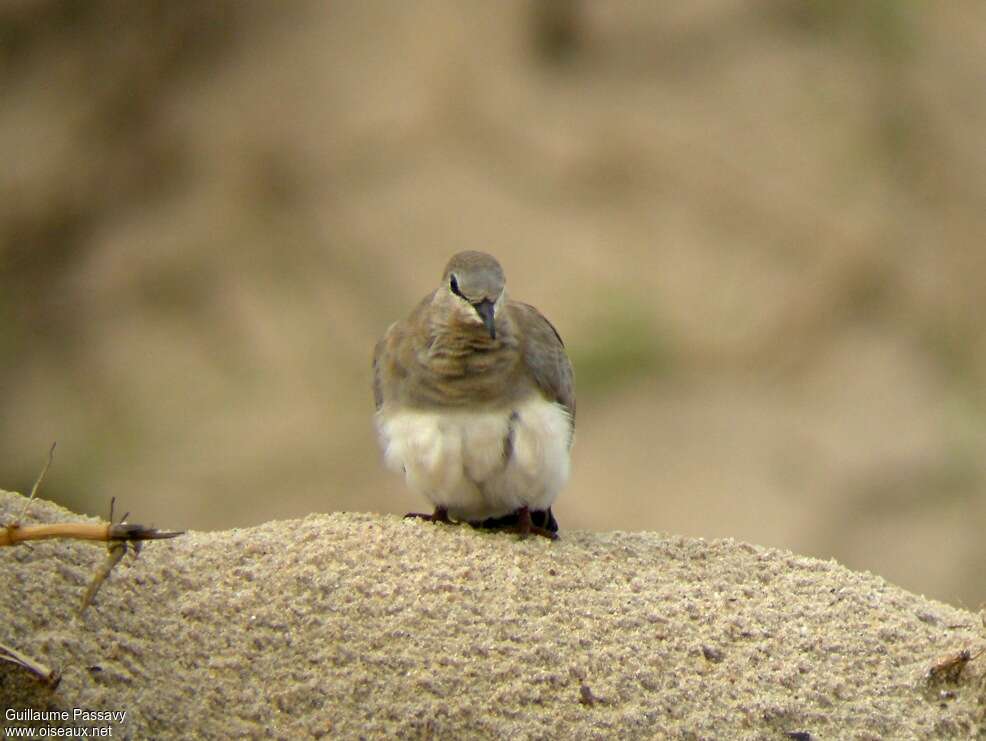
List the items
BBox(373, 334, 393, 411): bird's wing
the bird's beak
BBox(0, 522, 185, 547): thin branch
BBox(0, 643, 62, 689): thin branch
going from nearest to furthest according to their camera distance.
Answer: BBox(0, 522, 185, 547): thin branch
BBox(0, 643, 62, 689): thin branch
the bird's beak
BBox(373, 334, 393, 411): bird's wing

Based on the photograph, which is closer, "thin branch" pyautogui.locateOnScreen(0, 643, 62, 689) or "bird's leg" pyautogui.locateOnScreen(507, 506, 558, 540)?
"thin branch" pyautogui.locateOnScreen(0, 643, 62, 689)

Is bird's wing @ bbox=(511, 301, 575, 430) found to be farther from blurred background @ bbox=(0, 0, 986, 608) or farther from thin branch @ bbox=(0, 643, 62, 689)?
blurred background @ bbox=(0, 0, 986, 608)

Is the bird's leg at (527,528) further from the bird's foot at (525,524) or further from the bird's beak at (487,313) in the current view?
the bird's beak at (487,313)

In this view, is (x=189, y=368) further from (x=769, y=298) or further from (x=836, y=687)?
(x=836, y=687)

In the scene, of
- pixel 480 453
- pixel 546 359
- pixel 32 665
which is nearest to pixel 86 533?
pixel 32 665

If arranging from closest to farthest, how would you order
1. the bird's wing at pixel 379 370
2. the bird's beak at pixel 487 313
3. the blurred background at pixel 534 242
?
the bird's beak at pixel 487 313, the bird's wing at pixel 379 370, the blurred background at pixel 534 242

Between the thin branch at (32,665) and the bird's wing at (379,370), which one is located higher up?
the bird's wing at (379,370)

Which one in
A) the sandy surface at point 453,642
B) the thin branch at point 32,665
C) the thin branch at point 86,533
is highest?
the sandy surface at point 453,642

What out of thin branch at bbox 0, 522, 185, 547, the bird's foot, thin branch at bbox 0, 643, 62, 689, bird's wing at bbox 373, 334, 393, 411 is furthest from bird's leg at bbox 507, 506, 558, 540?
thin branch at bbox 0, 522, 185, 547

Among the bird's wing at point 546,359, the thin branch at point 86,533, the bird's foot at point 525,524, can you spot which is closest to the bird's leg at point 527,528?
the bird's foot at point 525,524
